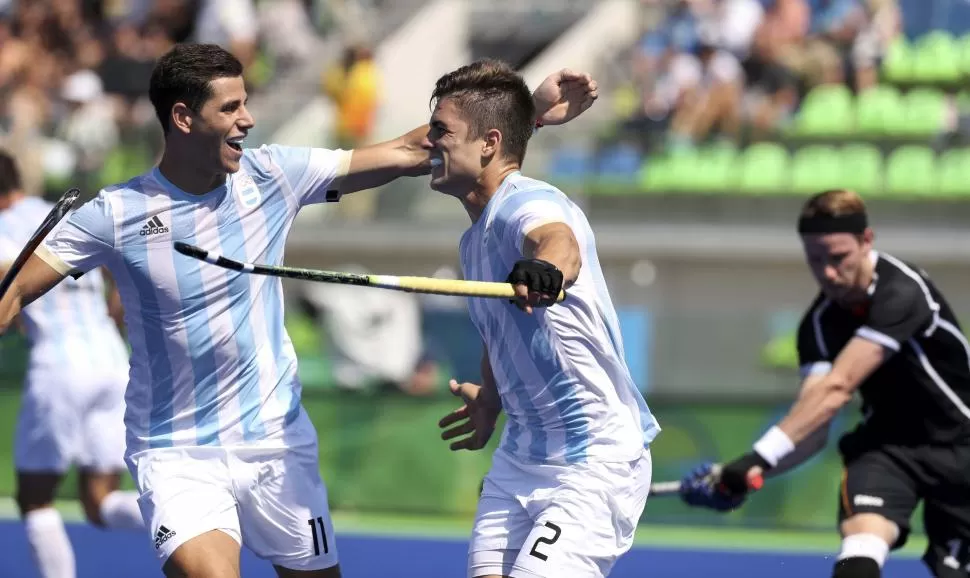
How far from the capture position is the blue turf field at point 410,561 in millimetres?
9031

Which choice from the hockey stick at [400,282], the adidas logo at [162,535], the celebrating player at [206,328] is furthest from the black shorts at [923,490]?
the adidas logo at [162,535]

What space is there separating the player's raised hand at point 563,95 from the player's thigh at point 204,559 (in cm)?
184

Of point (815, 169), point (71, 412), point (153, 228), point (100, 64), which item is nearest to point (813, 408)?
point (153, 228)

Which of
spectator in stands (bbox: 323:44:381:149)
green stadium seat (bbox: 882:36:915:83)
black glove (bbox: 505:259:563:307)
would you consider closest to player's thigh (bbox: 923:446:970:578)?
black glove (bbox: 505:259:563:307)

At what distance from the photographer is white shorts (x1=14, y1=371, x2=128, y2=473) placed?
7.67 metres

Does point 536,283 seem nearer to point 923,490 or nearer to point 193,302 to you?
point 193,302

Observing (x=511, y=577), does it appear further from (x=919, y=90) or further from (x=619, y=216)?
(x=919, y=90)

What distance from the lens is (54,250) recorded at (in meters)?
5.00

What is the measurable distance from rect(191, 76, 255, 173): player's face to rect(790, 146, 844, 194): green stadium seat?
1007cm

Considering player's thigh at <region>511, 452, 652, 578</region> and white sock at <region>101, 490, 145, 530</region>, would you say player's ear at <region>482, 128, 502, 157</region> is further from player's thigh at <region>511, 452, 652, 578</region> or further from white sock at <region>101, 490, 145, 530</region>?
white sock at <region>101, 490, 145, 530</region>

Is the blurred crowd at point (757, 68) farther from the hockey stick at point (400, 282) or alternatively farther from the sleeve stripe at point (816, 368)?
the hockey stick at point (400, 282)

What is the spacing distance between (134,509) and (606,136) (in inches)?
314

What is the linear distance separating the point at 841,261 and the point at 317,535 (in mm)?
2243

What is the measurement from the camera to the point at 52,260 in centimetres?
498
